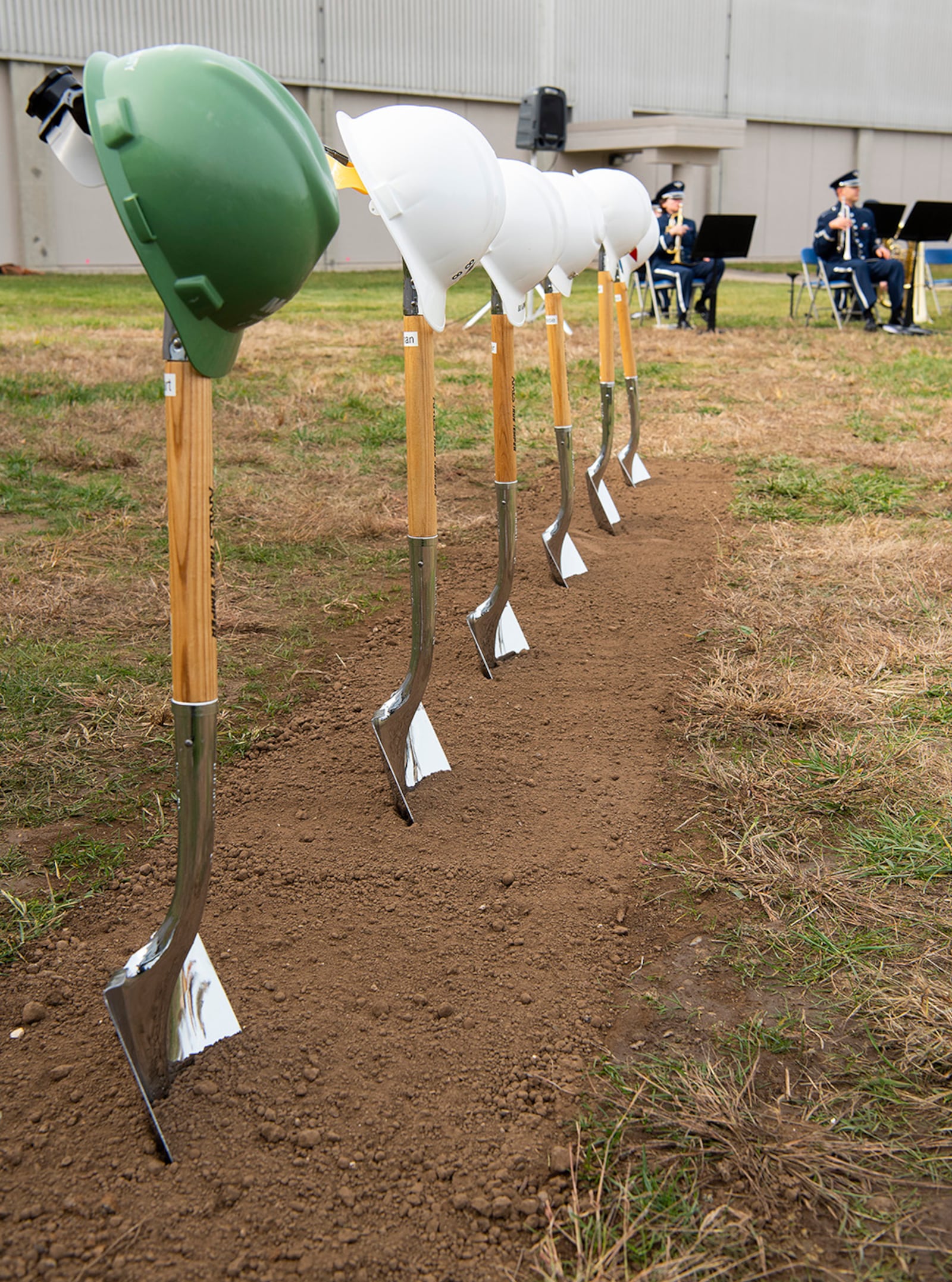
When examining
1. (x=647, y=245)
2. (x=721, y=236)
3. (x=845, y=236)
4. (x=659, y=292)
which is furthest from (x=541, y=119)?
(x=647, y=245)

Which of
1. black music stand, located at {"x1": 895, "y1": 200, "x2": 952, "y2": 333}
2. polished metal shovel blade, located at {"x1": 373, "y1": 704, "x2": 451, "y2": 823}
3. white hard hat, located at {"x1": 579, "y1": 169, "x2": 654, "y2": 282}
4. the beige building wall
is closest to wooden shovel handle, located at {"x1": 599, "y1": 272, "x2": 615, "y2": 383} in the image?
white hard hat, located at {"x1": 579, "y1": 169, "x2": 654, "y2": 282}

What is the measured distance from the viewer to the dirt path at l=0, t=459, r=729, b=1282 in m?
1.56

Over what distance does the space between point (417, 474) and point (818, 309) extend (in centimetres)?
1429

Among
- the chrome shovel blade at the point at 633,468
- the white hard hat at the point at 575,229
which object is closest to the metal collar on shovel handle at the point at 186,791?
the white hard hat at the point at 575,229

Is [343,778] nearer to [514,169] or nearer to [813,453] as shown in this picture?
[514,169]

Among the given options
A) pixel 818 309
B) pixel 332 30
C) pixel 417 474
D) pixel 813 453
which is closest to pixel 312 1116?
pixel 417 474

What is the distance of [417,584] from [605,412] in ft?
Answer: 7.99

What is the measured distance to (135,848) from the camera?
2490mm

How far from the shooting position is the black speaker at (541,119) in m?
17.7

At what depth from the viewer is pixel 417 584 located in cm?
275

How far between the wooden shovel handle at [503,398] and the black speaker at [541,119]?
15.6 metres

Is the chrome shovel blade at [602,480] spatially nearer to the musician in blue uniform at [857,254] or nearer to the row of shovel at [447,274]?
the row of shovel at [447,274]

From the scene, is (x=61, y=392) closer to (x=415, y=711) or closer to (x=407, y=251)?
(x=415, y=711)

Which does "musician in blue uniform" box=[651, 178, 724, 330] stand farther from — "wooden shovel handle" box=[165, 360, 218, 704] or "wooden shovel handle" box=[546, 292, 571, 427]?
"wooden shovel handle" box=[165, 360, 218, 704]
